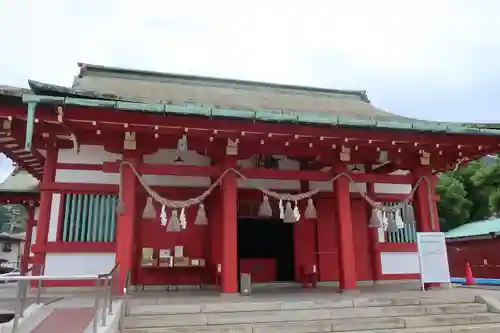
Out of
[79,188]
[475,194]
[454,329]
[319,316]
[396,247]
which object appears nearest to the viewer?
[454,329]

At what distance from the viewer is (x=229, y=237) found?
7.03 metres

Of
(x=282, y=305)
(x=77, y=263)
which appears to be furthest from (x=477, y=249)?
(x=77, y=263)

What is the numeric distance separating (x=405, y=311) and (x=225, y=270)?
2.94m

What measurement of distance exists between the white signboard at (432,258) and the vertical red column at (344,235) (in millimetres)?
1365

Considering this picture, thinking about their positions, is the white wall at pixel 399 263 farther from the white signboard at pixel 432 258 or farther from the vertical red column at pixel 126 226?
the vertical red column at pixel 126 226

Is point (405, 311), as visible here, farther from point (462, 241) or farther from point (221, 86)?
point (462, 241)

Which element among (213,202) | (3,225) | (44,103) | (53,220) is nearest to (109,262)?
(53,220)

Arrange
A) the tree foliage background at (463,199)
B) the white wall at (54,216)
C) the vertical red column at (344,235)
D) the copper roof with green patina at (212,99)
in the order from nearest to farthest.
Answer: the copper roof with green patina at (212,99), the vertical red column at (344,235), the white wall at (54,216), the tree foliage background at (463,199)

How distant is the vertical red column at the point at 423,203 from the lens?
8.35 metres

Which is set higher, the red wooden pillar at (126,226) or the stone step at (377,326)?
the red wooden pillar at (126,226)

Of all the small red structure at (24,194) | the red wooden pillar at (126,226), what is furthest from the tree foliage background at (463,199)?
the small red structure at (24,194)

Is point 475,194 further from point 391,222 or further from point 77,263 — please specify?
point 77,263

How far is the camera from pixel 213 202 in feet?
28.7

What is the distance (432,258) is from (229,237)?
13.2 feet
